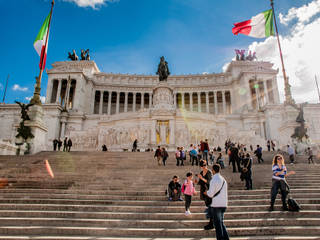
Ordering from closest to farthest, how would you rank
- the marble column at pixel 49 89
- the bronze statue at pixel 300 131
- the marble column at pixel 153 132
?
the bronze statue at pixel 300 131 → the marble column at pixel 153 132 → the marble column at pixel 49 89

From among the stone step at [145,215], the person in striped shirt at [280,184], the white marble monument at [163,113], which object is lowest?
the stone step at [145,215]

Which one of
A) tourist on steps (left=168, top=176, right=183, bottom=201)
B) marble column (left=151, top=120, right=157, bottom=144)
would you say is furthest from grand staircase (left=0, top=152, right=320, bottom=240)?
marble column (left=151, top=120, right=157, bottom=144)

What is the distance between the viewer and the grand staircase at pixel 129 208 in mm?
5402

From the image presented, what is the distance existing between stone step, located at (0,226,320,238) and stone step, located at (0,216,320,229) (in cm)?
30

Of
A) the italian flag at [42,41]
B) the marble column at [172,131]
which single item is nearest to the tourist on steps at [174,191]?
the italian flag at [42,41]

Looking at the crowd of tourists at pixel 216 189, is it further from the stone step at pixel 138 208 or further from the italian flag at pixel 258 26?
the italian flag at pixel 258 26

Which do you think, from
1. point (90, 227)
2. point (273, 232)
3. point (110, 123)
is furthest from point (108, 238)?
point (110, 123)

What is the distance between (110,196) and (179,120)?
19.7 m

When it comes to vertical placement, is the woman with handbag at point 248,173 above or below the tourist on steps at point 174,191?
above

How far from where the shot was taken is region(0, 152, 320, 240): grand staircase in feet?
17.7

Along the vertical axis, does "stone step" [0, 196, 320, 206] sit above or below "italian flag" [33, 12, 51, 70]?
below

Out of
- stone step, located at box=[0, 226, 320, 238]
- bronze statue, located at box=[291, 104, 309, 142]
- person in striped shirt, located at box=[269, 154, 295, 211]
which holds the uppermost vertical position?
bronze statue, located at box=[291, 104, 309, 142]

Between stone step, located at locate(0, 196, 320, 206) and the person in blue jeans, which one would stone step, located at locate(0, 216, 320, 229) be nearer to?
stone step, located at locate(0, 196, 320, 206)

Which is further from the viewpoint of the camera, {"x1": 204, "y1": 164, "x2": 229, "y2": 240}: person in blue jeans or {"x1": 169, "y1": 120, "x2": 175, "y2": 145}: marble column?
{"x1": 169, "y1": 120, "x2": 175, "y2": 145}: marble column
